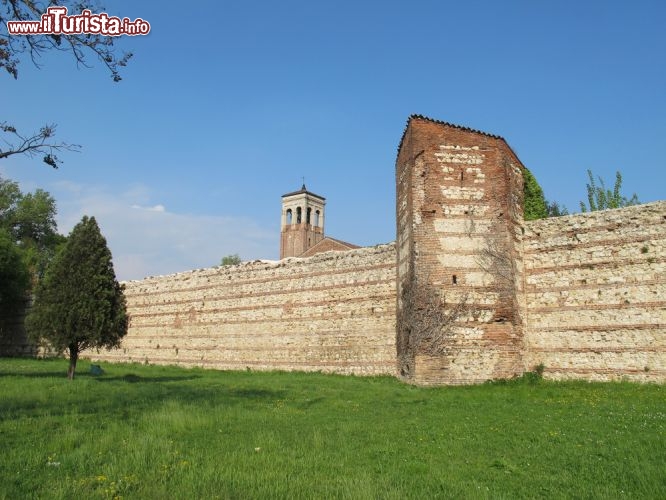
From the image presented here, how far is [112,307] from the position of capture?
17578mm

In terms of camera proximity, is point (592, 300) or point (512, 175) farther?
point (512, 175)

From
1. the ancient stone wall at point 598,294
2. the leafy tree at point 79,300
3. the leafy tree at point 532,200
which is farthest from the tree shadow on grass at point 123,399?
the leafy tree at point 532,200

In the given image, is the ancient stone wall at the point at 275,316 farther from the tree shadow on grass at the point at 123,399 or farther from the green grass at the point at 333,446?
the green grass at the point at 333,446

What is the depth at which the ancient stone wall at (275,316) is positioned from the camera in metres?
19.7

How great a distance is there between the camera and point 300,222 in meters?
80.9

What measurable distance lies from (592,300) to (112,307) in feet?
48.4

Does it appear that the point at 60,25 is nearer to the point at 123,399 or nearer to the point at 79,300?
the point at 123,399

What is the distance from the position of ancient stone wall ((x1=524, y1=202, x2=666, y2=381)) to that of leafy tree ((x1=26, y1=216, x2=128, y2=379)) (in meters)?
13.1

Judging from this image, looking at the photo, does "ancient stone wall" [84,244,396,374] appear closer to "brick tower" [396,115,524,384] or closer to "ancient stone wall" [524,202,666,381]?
"brick tower" [396,115,524,384]

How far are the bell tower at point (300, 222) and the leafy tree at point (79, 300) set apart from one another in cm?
6122

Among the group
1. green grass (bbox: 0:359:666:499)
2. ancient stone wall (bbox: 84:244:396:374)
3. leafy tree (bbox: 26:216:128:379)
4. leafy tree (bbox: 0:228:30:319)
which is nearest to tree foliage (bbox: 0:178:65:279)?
leafy tree (bbox: 0:228:30:319)

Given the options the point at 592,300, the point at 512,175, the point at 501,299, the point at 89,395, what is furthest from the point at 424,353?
the point at 89,395

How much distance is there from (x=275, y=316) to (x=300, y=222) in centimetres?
5837

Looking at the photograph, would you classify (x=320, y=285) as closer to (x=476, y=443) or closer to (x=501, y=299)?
(x=501, y=299)
